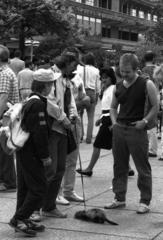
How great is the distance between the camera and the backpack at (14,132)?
17.2 ft

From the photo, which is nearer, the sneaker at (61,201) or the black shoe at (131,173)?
the sneaker at (61,201)

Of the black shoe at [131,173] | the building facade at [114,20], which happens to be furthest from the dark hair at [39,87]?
the building facade at [114,20]

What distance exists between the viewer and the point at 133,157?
632 cm

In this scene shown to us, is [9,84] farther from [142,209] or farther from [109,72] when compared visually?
[142,209]

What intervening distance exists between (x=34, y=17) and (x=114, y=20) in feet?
136

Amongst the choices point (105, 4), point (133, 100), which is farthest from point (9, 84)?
point (105, 4)

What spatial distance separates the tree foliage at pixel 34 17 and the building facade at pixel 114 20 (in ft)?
99.1

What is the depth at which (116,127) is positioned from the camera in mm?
6441

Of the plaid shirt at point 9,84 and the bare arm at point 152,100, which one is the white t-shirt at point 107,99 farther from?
the bare arm at point 152,100

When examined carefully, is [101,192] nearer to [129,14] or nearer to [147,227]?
[147,227]

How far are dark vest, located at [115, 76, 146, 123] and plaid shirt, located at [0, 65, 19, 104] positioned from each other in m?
1.69

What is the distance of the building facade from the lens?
187ft

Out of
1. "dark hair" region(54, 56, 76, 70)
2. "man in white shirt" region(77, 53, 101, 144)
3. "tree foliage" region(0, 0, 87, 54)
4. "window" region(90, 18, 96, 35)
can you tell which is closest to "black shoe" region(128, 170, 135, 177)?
"dark hair" region(54, 56, 76, 70)

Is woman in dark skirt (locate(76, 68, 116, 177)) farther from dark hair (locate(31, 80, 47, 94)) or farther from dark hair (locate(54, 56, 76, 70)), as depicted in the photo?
dark hair (locate(31, 80, 47, 94))
